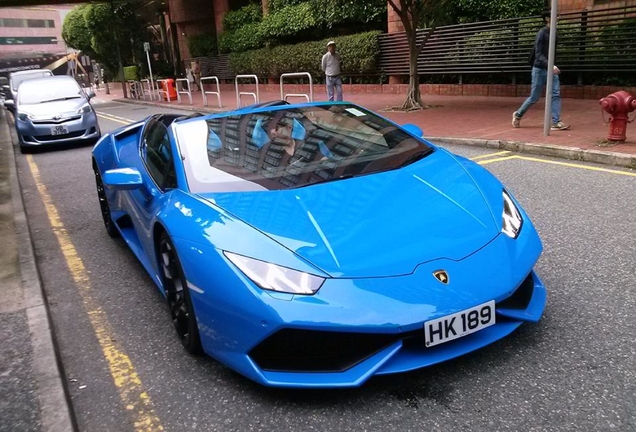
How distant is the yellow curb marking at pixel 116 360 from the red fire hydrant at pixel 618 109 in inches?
271

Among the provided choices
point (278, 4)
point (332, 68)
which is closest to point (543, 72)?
point (332, 68)

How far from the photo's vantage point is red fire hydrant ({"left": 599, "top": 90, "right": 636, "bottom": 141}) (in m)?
7.49

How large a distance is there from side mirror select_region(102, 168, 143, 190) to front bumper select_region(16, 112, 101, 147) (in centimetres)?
909

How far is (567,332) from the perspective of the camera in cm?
304

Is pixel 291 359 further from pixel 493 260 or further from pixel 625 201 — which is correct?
pixel 625 201

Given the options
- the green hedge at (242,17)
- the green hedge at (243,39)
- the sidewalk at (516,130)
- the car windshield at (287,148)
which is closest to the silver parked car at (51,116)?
the sidewalk at (516,130)

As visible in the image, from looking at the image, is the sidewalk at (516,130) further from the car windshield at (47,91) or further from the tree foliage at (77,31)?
the tree foliage at (77,31)

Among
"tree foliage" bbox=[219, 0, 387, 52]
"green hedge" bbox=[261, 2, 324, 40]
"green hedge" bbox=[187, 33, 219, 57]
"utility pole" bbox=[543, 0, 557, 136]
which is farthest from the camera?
"green hedge" bbox=[187, 33, 219, 57]

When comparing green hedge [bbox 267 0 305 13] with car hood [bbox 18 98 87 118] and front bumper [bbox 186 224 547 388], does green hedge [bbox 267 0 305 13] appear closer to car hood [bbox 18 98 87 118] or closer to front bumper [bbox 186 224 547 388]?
car hood [bbox 18 98 87 118]

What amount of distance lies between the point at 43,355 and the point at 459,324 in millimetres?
2298

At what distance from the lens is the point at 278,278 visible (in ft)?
8.25

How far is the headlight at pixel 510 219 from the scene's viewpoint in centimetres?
299

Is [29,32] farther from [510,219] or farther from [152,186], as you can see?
[510,219]

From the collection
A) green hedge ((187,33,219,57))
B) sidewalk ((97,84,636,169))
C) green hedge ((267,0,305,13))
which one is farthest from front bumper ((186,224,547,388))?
green hedge ((187,33,219,57))
